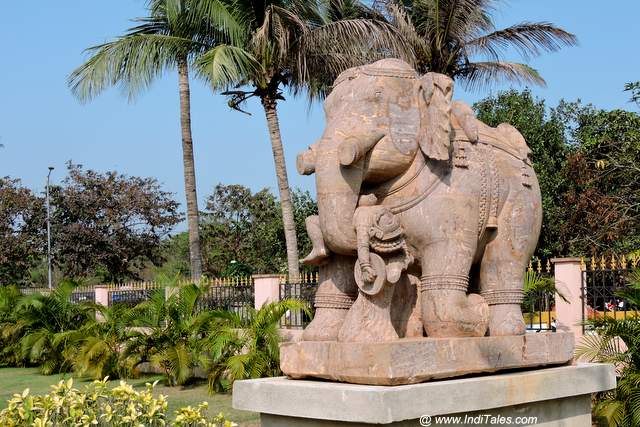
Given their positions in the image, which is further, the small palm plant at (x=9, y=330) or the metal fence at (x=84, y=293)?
the metal fence at (x=84, y=293)

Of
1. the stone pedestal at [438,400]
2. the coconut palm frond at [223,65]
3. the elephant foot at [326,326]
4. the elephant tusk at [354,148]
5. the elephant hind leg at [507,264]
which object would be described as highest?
the coconut palm frond at [223,65]

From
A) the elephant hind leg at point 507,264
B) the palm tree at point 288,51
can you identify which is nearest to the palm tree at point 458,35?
the palm tree at point 288,51

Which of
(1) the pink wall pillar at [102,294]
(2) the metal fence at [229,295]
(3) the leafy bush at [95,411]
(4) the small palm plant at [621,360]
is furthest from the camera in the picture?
(1) the pink wall pillar at [102,294]

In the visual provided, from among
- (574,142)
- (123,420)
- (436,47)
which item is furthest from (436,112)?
(574,142)

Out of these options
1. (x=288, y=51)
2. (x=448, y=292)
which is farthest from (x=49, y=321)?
(x=448, y=292)

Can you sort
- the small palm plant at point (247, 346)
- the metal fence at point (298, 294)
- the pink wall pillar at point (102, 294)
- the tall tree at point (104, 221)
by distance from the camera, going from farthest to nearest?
the tall tree at point (104, 221) < the pink wall pillar at point (102, 294) < the metal fence at point (298, 294) < the small palm plant at point (247, 346)

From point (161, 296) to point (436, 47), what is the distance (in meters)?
7.63

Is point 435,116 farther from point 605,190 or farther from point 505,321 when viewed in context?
point 605,190

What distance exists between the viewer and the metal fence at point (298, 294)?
14969 mm

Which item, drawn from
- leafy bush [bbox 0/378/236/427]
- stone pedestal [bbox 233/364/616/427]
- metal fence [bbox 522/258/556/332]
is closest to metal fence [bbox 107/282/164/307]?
metal fence [bbox 522/258/556/332]

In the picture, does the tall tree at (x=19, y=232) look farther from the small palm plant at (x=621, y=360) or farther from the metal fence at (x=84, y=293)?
the small palm plant at (x=621, y=360)

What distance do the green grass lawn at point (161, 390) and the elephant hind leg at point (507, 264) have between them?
507 centimetres

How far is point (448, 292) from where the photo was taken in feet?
15.3

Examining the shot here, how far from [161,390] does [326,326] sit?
8.74 metres
